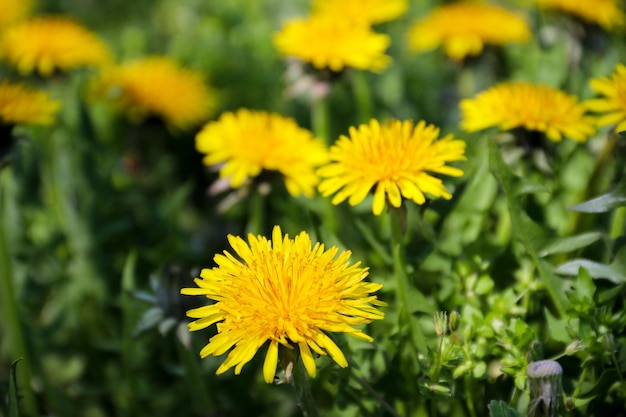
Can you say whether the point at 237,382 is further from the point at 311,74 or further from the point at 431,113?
the point at 431,113

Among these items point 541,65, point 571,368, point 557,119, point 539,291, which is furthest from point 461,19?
point 571,368

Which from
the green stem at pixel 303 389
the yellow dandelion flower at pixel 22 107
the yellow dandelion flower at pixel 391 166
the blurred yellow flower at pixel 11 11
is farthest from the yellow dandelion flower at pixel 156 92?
the green stem at pixel 303 389

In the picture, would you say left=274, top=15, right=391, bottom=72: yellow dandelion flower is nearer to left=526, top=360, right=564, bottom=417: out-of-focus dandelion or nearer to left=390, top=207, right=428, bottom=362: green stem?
left=390, top=207, right=428, bottom=362: green stem

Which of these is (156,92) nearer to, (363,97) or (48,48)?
(48,48)

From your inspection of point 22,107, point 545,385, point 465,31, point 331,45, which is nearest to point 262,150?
point 331,45

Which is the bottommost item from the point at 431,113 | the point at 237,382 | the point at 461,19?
the point at 237,382

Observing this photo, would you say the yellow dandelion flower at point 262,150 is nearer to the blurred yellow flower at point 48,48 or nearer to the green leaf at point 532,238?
the green leaf at point 532,238
